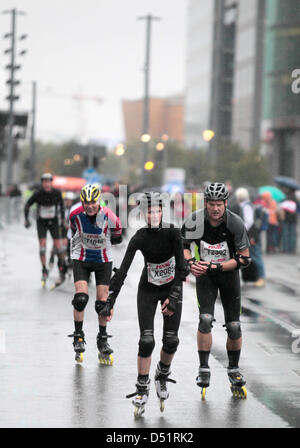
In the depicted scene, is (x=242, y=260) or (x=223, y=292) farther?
(x=223, y=292)

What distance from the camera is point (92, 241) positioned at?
32.2 ft

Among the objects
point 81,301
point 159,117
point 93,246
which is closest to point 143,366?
point 81,301

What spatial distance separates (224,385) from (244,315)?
15.4ft

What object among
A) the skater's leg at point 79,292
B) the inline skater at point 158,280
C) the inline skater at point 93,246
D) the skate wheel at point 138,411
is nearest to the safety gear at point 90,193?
the inline skater at point 93,246

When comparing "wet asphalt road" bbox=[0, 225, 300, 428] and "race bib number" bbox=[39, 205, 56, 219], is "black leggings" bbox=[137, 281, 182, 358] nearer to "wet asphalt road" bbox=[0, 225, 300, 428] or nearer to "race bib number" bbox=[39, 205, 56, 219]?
"wet asphalt road" bbox=[0, 225, 300, 428]

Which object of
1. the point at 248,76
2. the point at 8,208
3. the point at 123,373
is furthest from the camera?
the point at 248,76

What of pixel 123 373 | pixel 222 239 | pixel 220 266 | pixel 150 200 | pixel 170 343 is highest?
pixel 150 200

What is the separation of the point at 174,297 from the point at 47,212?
862 cm

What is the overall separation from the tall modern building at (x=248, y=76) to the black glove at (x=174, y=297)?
23.2 metres

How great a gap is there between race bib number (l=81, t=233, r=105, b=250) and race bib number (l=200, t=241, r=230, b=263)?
74.1 inches

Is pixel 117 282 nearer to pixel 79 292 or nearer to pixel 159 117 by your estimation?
pixel 79 292

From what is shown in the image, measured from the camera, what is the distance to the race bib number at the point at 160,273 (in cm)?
766

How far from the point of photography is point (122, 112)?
19500 centimetres
